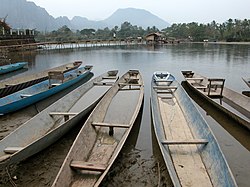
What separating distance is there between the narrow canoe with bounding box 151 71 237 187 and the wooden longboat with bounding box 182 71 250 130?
152 centimetres

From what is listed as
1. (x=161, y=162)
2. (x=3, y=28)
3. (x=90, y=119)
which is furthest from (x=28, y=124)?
(x=3, y=28)

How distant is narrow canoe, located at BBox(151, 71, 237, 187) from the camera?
4.05m

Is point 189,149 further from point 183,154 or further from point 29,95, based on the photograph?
point 29,95

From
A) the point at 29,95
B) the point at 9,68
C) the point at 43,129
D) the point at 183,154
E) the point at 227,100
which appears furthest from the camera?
the point at 9,68

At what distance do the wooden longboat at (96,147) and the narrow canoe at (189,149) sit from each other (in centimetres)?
101

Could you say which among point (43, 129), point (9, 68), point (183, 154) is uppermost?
point (9, 68)

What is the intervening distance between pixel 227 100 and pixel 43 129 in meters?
7.23

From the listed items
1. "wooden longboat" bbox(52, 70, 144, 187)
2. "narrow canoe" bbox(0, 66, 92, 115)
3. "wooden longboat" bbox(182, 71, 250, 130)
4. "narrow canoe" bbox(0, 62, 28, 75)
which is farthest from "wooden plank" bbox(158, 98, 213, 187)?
"narrow canoe" bbox(0, 62, 28, 75)

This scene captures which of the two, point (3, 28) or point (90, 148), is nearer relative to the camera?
point (90, 148)

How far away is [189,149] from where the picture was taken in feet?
17.0

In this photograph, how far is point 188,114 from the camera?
22.7 feet

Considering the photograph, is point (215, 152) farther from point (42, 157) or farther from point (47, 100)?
point (47, 100)

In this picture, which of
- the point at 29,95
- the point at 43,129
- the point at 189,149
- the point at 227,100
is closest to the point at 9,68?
the point at 29,95

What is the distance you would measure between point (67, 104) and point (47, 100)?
6.46ft
